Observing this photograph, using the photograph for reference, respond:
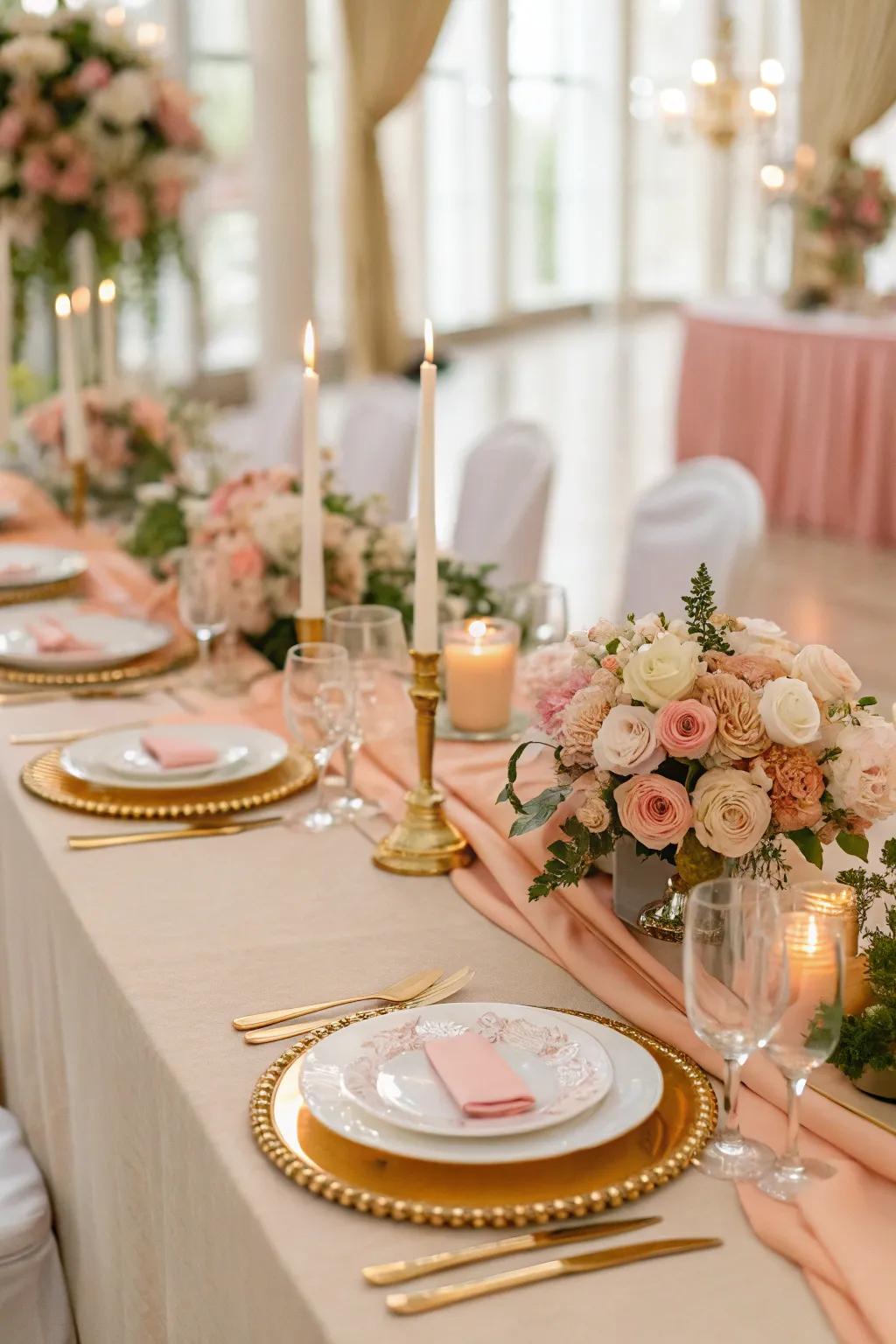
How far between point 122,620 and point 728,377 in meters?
5.65

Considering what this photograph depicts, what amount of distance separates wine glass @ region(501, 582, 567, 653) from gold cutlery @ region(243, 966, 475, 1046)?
98cm

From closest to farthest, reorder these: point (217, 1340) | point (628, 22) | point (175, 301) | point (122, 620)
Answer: point (217, 1340)
point (122, 620)
point (175, 301)
point (628, 22)

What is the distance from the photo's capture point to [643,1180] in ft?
3.76

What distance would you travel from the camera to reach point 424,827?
71.7 inches

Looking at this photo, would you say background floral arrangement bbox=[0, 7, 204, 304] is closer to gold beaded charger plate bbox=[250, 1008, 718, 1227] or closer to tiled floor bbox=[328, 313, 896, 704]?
tiled floor bbox=[328, 313, 896, 704]

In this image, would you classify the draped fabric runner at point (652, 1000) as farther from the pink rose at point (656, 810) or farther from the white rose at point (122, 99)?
the white rose at point (122, 99)

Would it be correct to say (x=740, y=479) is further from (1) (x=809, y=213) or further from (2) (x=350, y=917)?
(1) (x=809, y=213)

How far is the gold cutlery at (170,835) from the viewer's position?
72.9 inches

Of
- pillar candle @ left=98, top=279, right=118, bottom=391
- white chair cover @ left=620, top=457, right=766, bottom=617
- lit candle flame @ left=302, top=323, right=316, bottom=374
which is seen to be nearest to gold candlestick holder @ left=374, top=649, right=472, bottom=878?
lit candle flame @ left=302, top=323, right=316, bottom=374

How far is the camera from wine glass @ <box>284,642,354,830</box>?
1.79 metres

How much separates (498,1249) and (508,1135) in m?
0.10

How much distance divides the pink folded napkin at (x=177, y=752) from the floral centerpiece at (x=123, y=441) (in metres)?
1.69

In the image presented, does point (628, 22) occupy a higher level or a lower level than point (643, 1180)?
higher

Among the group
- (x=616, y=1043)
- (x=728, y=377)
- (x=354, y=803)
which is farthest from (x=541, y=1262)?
(x=728, y=377)
